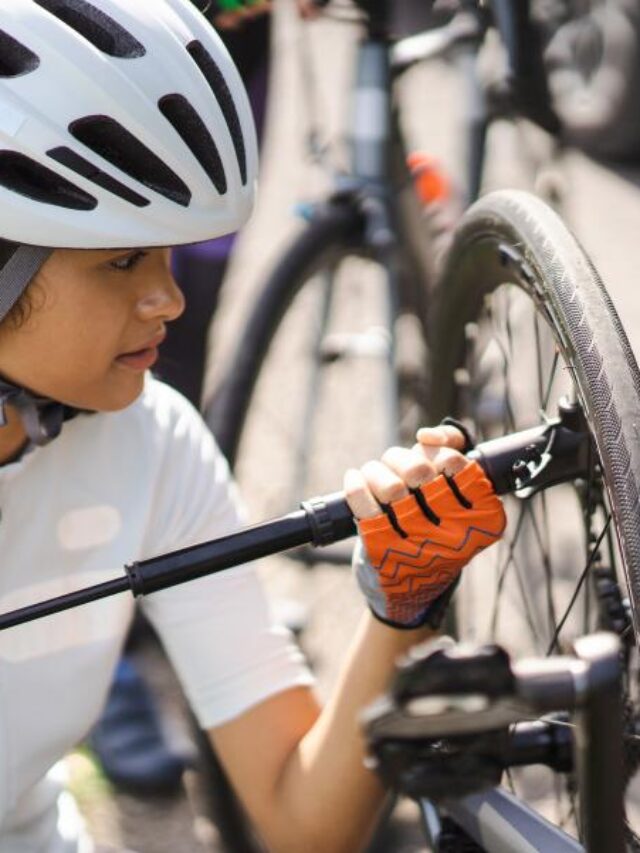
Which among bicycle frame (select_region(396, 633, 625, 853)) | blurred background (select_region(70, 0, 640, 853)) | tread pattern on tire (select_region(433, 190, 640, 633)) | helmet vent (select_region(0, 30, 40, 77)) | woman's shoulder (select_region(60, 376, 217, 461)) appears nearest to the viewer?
bicycle frame (select_region(396, 633, 625, 853))

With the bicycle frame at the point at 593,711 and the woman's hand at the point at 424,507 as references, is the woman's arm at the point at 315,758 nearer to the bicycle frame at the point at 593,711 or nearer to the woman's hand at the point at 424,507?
the woman's hand at the point at 424,507

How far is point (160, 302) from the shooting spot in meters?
2.07

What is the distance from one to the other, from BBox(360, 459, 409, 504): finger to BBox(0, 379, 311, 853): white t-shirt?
53 cm

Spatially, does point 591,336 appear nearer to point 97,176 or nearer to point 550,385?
point 550,385

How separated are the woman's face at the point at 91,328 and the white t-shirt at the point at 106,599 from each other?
118mm

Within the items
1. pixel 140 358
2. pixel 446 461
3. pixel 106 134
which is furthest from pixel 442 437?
pixel 106 134

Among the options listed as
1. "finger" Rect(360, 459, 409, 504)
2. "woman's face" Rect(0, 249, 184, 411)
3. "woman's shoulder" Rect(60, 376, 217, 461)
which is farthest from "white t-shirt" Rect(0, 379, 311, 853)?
"finger" Rect(360, 459, 409, 504)

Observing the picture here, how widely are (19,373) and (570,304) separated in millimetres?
662

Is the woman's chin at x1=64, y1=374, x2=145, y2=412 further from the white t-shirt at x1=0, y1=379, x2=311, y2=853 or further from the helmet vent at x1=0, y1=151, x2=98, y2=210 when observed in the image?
the helmet vent at x1=0, y1=151, x2=98, y2=210

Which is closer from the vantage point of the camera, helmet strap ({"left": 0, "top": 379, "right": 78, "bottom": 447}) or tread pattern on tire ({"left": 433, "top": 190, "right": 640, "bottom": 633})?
tread pattern on tire ({"left": 433, "top": 190, "right": 640, "bottom": 633})

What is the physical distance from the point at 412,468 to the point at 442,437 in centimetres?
9

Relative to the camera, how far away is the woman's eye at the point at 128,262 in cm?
206

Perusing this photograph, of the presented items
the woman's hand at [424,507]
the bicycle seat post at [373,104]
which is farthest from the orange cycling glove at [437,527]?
the bicycle seat post at [373,104]

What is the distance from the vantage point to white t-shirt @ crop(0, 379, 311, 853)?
2.11m
